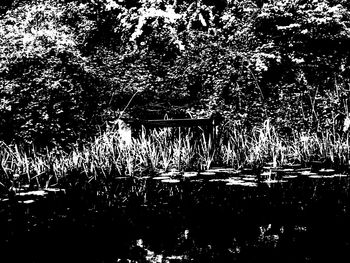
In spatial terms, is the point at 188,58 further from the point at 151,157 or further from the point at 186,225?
the point at 186,225

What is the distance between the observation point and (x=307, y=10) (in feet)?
16.0

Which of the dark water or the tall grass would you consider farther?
the tall grass

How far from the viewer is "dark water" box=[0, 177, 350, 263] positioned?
1.71 meters

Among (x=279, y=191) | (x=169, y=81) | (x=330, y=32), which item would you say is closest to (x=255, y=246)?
(x=279, y=191)

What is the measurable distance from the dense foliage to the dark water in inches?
73.4

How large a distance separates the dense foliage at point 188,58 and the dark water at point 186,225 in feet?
6.12

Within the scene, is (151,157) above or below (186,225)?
above

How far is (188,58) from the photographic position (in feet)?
16.5

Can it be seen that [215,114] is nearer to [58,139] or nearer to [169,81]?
[169,81]

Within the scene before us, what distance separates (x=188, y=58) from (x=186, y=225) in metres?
3.18

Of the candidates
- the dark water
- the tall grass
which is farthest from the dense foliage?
the dark water

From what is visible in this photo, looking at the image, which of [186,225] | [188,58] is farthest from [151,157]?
[186,225]

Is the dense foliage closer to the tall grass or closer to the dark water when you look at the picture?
the tall grass

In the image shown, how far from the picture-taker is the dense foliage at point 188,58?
15.6ft
